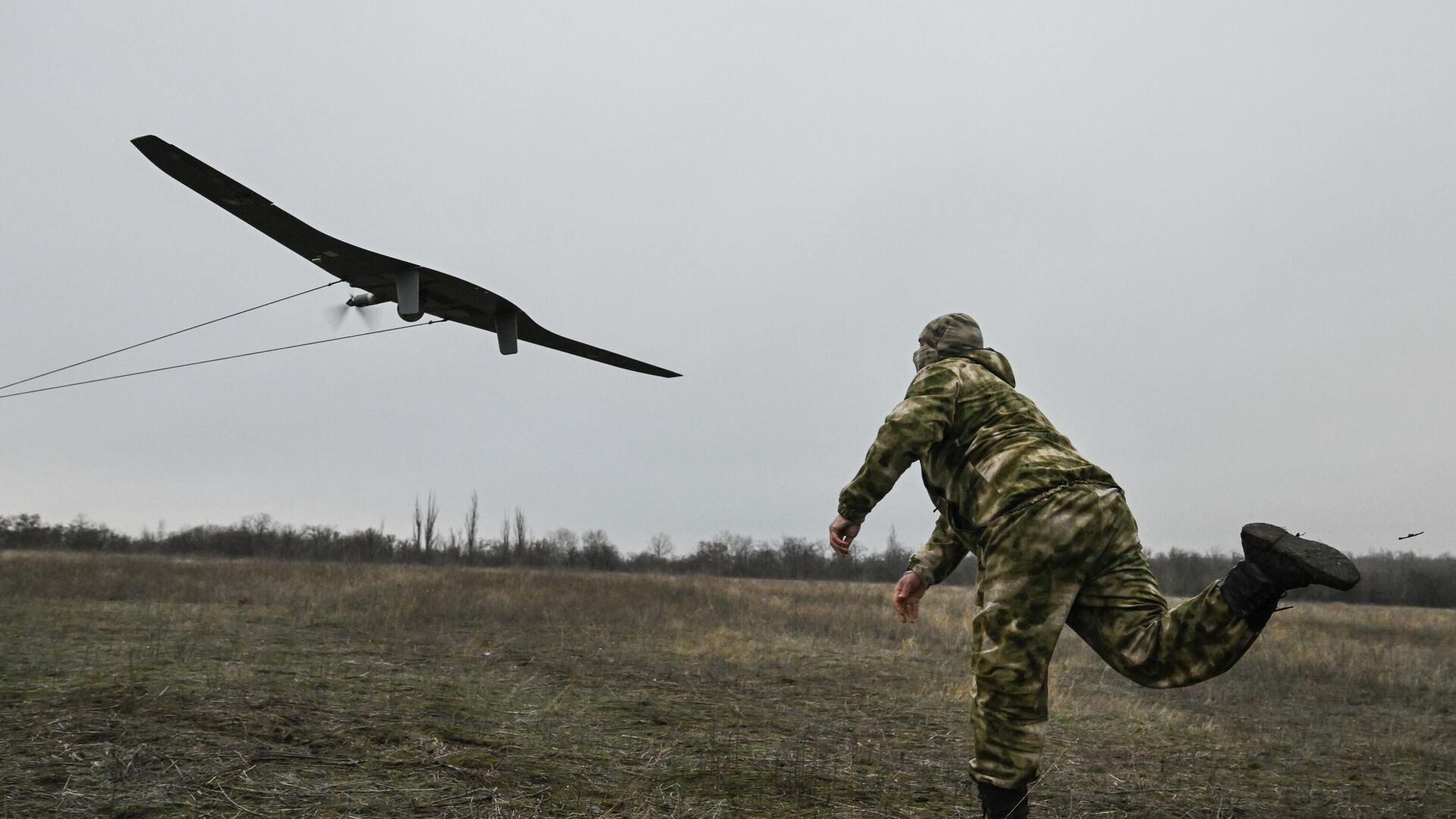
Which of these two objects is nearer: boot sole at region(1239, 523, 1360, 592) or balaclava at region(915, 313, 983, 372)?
boot sole at region(1239, 523, 1360, 592)

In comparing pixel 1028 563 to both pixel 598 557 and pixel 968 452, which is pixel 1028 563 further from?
pixel 598 557

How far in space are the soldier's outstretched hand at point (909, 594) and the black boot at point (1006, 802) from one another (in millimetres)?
677

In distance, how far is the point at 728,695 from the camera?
754 centimetres

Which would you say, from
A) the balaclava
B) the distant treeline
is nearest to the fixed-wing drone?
the balaclava

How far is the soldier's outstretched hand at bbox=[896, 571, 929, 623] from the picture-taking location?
11.2 feet

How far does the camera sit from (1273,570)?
8.71 ft

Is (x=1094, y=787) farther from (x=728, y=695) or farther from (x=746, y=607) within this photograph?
(x=746, y=607)

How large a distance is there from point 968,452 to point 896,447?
0.34m

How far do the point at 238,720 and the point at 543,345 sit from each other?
2884 mm

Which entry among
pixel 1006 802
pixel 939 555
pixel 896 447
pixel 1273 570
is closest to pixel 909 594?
pixel 939 555

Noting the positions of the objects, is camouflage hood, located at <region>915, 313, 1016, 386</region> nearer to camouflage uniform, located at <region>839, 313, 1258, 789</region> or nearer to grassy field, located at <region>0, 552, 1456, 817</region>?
camouflage uniform, located at <region>839, 313, 1258, 789</region>

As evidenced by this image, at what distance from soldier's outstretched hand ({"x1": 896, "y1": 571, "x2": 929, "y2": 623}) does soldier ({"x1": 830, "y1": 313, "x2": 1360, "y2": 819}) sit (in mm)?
275

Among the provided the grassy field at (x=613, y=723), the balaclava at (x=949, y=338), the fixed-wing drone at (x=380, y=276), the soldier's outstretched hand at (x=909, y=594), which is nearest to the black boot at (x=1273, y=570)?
the soldier's outstretched hand at (x=909, y=594)

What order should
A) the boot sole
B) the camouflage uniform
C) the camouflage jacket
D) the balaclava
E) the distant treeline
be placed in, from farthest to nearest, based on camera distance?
the distant treeline, the balaclava, the camouflage jacket, the camouflage uniform, the boot sole
